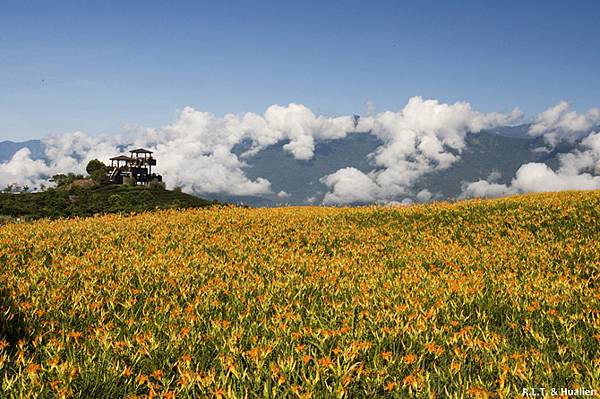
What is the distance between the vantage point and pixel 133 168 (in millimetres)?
70438

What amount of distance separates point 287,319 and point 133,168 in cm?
7071

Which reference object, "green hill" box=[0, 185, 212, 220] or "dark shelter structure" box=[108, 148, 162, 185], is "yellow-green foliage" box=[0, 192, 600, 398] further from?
"dark shelter structure" box=[108, 148, 162, 185]

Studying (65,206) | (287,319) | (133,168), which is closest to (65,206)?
(65,206)

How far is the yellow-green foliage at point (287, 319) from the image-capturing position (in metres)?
3.81

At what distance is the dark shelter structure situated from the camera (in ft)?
229

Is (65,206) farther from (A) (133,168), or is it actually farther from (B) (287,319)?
(A) (133,168)

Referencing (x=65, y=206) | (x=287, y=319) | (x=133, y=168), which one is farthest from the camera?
(x=133, y=168)

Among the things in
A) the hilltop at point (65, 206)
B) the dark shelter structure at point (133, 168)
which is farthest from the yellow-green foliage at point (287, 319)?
the dark shelter structure at point (133, 168)

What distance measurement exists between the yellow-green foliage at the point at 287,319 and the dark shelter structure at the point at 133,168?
199 feet

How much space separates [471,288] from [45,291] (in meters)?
6.23

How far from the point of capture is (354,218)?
57.8ft

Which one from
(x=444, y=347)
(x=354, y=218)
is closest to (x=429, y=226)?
(x=354, y=218)

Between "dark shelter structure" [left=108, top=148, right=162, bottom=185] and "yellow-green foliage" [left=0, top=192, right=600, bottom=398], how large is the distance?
6061cm

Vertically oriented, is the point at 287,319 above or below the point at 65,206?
below
